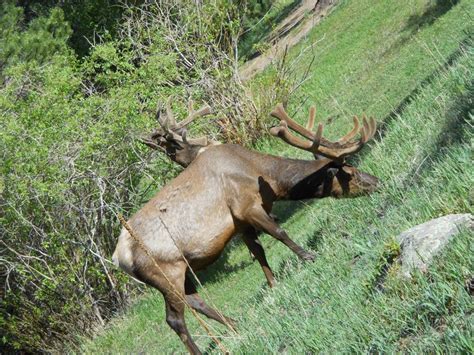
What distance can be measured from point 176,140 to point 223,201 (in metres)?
3.85

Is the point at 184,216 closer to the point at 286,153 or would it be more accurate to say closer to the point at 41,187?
the point at 41,187

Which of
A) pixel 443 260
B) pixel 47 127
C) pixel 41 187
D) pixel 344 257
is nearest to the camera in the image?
pixel 443 260

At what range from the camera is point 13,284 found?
57.1 ft

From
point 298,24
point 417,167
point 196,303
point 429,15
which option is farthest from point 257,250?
point 298,24

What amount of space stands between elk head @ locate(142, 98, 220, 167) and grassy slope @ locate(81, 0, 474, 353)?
6.38ft

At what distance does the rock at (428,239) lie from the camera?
6172 mm

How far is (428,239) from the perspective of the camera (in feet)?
21.0

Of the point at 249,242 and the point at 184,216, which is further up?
the point at 184,216

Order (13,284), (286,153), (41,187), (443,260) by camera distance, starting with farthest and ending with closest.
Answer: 1. (286,153)
2. (13,284)
3. (41,187)
4. (443,260)

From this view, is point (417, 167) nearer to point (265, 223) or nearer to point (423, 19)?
point (265, 223)

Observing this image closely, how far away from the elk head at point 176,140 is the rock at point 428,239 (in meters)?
8.37

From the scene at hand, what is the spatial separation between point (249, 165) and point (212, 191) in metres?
0.61

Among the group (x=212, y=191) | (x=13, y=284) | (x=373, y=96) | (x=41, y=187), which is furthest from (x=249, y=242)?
(x=373, y=96)

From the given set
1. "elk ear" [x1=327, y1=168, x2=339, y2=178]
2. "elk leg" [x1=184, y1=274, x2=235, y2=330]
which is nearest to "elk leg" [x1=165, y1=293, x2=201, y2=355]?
"elk leg" [x1=184, y1=274, x2=235, y2=330]
